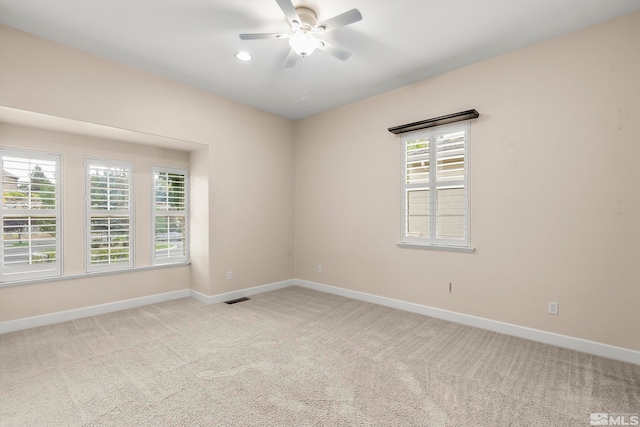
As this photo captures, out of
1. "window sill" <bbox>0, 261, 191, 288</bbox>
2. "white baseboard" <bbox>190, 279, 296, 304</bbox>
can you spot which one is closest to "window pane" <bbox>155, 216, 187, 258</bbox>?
"window sill" <bbox>0, 261, 191, 288</bbox>

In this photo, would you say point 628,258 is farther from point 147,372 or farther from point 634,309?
point 147,372

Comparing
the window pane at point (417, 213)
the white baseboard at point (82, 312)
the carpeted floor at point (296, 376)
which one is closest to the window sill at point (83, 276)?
the white baseboard at point (82, 312)

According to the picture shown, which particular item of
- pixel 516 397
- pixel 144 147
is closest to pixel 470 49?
pixel 516 397

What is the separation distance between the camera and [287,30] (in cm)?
286

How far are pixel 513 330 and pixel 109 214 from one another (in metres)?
4.92

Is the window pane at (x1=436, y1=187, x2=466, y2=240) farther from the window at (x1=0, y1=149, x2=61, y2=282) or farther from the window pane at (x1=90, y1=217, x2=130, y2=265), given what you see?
the window at (x1=0, y1=149, x2=61, y2=282)

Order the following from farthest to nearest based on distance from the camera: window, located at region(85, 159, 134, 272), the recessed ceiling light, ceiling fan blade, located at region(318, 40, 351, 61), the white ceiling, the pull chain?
1. window, located at region(85, 159, 134, 272)
2. the pull chain
3. the recessed ceiling light
4. ceiling fan blade, located at region(318, 40, 351, 61)
5. the white ceiling

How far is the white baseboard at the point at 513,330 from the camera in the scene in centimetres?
262

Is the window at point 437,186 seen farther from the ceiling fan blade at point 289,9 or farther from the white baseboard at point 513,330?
the ceiling fan blade at point 289,9

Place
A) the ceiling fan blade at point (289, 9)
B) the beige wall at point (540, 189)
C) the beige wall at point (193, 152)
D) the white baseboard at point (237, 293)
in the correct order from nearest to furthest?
1. the ceiling fan blade at point (289, 9)
2. the beige wall at point (540, 189)
3. the beige wall at point (193, 152)
4. the white baseboard at point (237, 293)

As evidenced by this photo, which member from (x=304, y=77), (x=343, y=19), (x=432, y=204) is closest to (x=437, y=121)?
(x=432, y=204)

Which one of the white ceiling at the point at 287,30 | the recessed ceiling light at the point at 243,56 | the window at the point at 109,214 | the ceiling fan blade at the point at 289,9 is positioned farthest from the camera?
the window at the point at 109,214

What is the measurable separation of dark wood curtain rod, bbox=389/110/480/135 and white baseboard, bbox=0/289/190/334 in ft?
12.6

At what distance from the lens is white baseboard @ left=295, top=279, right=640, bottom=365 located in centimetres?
262
